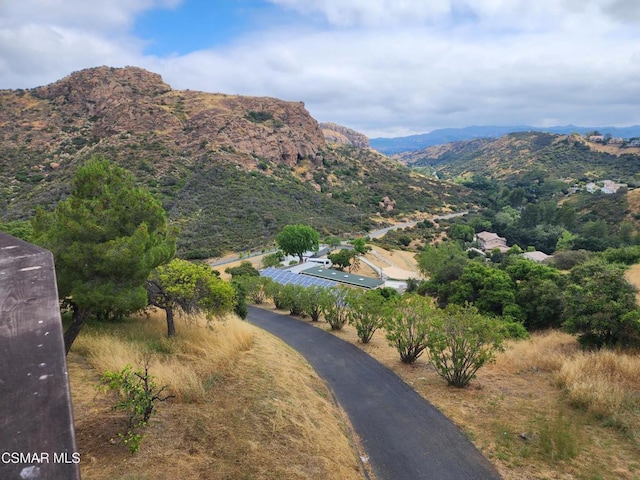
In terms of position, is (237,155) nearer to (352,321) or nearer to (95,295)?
(352,321)

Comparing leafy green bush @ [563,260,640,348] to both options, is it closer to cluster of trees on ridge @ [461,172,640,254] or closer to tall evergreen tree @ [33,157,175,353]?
tall evergreen tree @ [33,157,175,353]

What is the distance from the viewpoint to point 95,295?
771 centimetres

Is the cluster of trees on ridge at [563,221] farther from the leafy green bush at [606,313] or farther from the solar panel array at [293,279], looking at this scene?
the leafy green bush at [606,313]

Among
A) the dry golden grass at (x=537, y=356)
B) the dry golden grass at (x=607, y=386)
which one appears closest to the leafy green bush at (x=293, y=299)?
the dry golden grass at (x=537, y=356)

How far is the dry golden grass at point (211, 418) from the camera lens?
5.12 m

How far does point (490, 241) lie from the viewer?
218ft

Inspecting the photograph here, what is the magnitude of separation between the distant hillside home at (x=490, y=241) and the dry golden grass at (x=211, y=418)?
6106 centimetres

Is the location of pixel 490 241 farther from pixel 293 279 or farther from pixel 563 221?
pixel 293 279

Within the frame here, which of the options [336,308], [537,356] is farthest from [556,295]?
[336,308]

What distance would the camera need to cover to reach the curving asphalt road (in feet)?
22.3

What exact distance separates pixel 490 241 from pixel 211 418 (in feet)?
224

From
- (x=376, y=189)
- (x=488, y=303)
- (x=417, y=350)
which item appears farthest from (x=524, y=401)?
(x=376, y=189)

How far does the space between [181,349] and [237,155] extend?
66716 mm

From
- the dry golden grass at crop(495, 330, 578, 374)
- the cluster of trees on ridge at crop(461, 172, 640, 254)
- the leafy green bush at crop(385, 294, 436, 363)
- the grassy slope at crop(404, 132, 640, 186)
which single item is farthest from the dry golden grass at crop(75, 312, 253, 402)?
the grassy slope at crop(404, 132, 640, 186)
